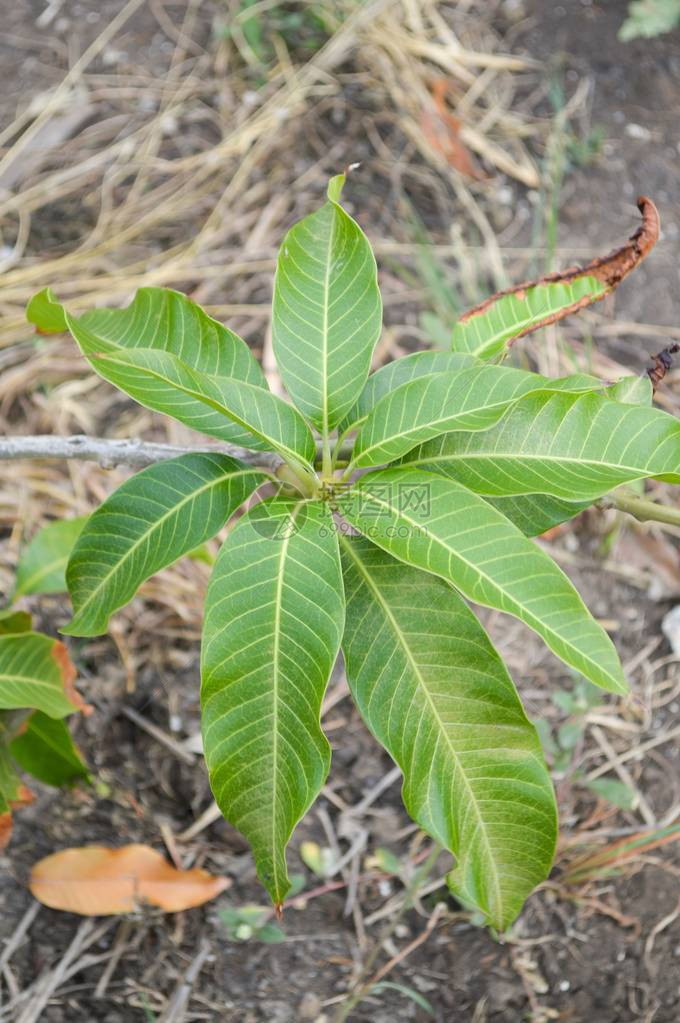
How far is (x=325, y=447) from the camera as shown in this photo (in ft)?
3.51

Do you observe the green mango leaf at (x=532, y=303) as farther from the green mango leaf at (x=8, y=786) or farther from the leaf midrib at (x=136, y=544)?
the green mango leaf at (x=8, y=786)

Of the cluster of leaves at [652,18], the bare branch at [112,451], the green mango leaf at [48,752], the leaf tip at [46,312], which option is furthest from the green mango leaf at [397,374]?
the cluster of leaves at [652,18]

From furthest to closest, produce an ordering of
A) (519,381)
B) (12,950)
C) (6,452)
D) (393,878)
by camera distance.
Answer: (393,878) < (12,950) < (6,452) < (519,381)

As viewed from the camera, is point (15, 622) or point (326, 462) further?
point (15, 622)

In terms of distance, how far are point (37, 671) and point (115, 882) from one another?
43 cm

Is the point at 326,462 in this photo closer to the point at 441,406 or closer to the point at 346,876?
the point at 441,406

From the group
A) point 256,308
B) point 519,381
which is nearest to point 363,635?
Answer: point 519,381

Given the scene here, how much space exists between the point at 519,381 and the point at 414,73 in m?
1.99

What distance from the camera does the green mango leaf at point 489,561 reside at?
2.85 ft

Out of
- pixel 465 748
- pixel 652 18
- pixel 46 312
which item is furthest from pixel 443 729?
pixel 652 18

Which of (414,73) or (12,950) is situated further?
(414,73)

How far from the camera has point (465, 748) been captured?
96 centimetres

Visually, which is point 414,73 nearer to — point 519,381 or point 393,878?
point 519,381

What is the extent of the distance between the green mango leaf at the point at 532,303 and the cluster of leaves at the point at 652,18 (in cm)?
177
